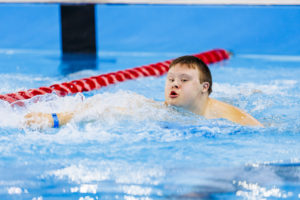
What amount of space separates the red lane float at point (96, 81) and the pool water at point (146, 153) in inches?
17.6

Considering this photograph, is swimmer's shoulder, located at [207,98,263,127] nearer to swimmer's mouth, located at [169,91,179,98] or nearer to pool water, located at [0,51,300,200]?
pool water, located at [0,51,300,200]

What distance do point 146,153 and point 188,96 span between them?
1.77ft

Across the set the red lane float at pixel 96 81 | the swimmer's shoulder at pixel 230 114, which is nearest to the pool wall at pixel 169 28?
the red lane float at pixel 96 81

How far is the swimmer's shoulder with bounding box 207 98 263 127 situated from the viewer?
9.19 feet

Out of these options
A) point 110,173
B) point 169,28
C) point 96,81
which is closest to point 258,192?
point 110,173

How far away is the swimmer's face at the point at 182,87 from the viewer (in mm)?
2662

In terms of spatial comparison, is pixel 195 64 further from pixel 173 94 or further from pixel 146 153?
pixel 146 153

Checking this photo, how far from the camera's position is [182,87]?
2.66m

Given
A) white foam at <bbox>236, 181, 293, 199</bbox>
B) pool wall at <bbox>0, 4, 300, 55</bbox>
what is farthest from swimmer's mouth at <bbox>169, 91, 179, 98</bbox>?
pool wall at <bbox>0, 4, 300, 55</bbox>

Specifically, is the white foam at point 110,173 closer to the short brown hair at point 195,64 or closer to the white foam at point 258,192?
the white foam at point 258,192

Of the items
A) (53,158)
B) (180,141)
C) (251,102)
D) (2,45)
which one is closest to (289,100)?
(251,102)

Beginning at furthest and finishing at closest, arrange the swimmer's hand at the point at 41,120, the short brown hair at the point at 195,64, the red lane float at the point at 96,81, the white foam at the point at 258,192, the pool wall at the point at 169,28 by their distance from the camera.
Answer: the pool wall at the point at 169,28, the red lane float at the point at 96,81, the short brown hair at the point at 195,64, the swimmer's hand at the point at 41,120, the white foam at the point at 258,192

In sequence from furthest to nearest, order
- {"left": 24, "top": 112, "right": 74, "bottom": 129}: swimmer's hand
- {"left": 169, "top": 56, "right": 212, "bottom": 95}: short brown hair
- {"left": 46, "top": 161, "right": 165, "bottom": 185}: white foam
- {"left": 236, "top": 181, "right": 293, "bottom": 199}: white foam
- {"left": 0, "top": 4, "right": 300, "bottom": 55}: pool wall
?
{"left": 0, "top": 4, "right": 300, "bottom": 55}: pool wall → {"left": 169, "top": 56, "right": 212, "bottom": 95}: short brown hair → {"left": 24, "top": 112, "right": 74, "bottom": 129}: swimmer's hand → {"left": 46, "top": 161, "right": 165, "bottom": 185}: white foam → {"left": 236, "top": 181, "right": 293, "bottom": 199}: white foam

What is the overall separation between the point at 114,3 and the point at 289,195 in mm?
5004
